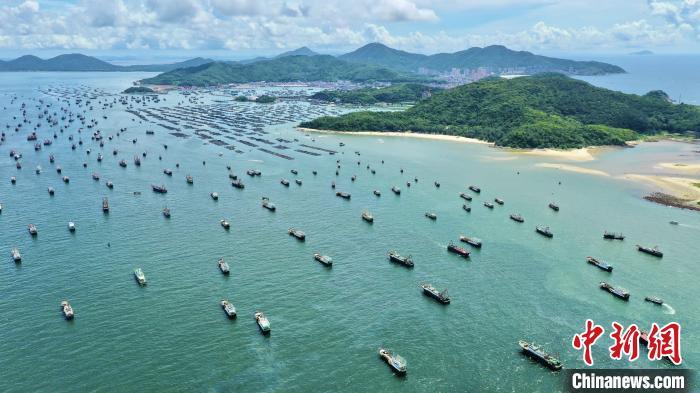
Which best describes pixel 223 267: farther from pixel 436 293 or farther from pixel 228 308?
pixel 436 293

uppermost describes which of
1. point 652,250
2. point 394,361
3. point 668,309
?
point 652,250

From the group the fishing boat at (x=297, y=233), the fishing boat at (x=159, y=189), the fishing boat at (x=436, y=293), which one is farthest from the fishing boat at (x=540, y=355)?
the fishing boat at (x=159, y=189)

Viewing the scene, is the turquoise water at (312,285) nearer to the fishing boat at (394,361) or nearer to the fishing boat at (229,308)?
the fishing boat at (229,308)

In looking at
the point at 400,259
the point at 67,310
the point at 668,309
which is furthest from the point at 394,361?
the point at 668,309

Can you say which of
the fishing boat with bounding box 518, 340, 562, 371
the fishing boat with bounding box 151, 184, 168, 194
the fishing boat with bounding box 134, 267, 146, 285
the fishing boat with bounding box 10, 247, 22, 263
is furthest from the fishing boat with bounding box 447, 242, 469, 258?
the fishing boat with bounding box 10, 247, 22, 263

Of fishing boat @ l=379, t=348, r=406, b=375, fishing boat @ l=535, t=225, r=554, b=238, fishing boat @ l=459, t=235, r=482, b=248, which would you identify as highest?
fishing boat @ l=535, t=225, r=554, b=238

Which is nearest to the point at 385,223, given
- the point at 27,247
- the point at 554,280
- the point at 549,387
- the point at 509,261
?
the point at 509,261

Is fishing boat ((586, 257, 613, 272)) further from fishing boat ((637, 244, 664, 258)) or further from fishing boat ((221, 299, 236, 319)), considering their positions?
fishing boat ((221, 299, 236, 319))
